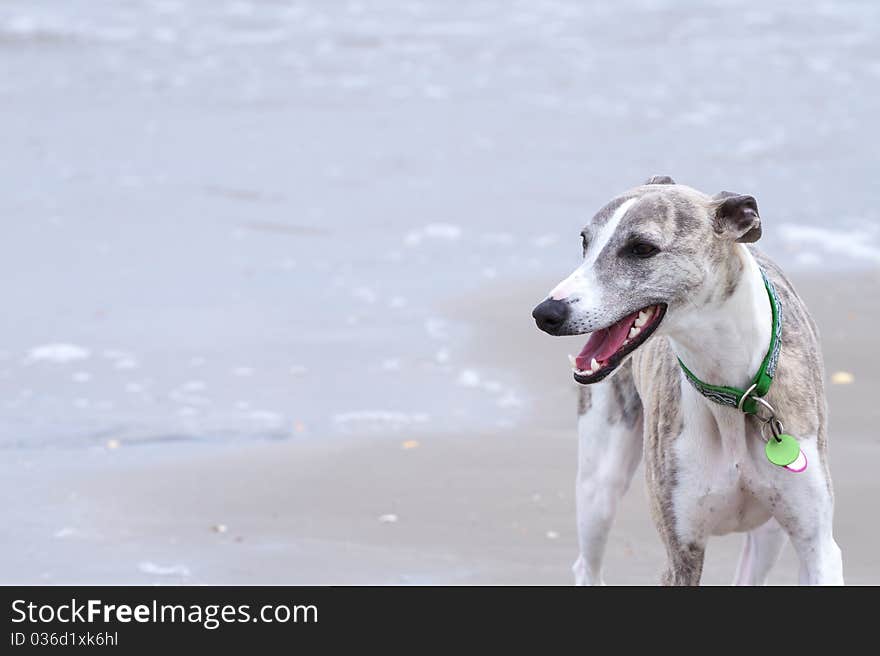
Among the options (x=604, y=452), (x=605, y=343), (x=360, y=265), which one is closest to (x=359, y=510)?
(x=604, y=452)

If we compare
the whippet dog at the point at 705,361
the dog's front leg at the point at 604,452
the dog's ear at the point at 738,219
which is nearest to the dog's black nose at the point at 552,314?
the whippet dog at the point at 705,361

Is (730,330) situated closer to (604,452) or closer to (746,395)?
(746,395)

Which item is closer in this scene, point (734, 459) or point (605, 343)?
point (605, 343)

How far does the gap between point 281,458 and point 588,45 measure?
11651mm

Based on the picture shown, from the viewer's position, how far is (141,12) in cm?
2033

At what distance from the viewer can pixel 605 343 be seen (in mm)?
4098

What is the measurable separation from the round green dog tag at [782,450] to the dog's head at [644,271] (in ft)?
1.55

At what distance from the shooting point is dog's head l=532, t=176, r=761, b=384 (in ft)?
13.1

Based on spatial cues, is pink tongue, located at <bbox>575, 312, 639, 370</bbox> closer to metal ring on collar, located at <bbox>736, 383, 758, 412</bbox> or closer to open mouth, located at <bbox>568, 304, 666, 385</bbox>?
open mouth, located at <bbox>568, 304, 666, 385</bbox>

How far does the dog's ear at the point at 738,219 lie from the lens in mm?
4082

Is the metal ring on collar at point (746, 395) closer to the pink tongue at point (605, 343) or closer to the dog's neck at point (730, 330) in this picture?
the dog's neck at point (730, 330)

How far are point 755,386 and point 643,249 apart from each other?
0.51 meters

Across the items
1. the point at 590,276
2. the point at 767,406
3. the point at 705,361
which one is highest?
the point at 590,276
